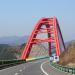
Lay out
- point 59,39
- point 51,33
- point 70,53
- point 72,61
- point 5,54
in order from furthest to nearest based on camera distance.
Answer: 1. point 5,54
2. point 51,33
3. point 59,39
4. point 70,53
5. point 72,61

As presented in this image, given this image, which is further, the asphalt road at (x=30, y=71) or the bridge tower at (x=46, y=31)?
the bridge tower at (x=46, y=31)

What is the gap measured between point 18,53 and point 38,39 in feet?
178

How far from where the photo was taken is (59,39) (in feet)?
435

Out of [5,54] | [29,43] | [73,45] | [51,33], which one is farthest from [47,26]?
[73,45]

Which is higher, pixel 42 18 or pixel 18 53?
pixel 42 18

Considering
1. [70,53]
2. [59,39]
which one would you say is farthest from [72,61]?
[59,39]

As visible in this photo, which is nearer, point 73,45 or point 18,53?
point 73,45

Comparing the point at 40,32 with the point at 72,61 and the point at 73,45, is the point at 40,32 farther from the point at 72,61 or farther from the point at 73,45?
the point at 72,61

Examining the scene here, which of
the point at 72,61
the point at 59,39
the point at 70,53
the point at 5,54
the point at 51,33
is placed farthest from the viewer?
the point at 5,54

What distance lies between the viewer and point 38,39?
134 meters

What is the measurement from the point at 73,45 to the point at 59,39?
5945 cm

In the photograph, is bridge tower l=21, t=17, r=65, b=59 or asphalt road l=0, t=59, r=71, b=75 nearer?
asphalt road l=0, t=59, r=71, b=75

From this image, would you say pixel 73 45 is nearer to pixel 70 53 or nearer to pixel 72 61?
pixel 70 53

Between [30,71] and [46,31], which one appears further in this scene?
[46,31]
